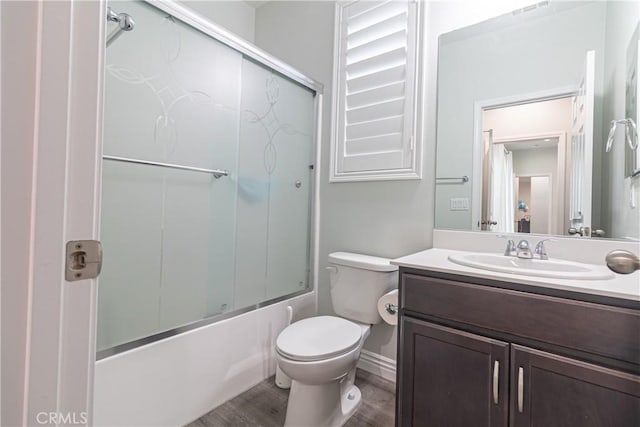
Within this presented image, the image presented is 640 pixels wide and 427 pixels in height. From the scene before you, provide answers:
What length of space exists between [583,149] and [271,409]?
193cm

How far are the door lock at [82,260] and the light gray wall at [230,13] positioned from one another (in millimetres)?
2268

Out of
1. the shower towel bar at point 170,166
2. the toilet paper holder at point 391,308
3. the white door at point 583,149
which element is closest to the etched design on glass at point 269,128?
the shower towel bar at point 170,166

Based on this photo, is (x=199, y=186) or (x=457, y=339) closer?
(x=457, y=339)

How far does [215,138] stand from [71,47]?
1.30 m

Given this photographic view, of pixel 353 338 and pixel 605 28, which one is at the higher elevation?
pixel 605 28

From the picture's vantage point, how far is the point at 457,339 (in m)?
1.09

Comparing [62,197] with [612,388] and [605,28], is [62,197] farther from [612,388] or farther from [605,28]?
[605,28]

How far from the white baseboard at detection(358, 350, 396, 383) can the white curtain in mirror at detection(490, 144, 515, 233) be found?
1018mm

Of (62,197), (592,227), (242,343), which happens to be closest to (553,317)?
(592,227)

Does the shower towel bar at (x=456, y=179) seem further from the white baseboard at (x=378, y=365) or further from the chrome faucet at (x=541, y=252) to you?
the white baseboard at (x=378, y=365)

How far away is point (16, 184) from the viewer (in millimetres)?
403

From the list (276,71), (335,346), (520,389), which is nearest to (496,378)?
(520,389)

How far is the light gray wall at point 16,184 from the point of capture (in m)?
0.40
